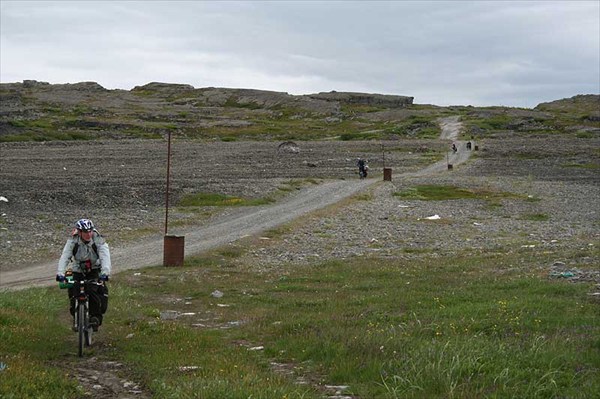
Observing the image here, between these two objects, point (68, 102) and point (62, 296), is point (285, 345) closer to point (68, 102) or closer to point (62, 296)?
point (62, 296)

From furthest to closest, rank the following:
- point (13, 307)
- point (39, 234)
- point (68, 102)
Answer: point (68, 102) → point (39, 234) → point (13, 307)

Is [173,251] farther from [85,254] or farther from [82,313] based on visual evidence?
[82,313]

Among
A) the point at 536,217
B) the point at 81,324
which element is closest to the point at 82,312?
the point at 81,324

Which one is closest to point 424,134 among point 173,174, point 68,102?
point 173,174

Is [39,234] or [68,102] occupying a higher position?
[68,102]

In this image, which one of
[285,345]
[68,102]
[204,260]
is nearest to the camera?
[285,345]

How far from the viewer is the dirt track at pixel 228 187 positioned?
27.7m

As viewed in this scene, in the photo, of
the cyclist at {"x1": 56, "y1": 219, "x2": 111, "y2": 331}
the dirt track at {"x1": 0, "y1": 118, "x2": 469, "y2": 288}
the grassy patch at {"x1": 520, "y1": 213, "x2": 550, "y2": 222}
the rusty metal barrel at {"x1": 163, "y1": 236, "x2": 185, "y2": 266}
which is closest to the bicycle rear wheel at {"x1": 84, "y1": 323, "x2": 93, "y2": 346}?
the cyclist at {"x1": 56, "y1": 219, "x2": 111, "y2": 331}

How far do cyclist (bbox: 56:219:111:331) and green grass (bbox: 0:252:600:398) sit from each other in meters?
0.78

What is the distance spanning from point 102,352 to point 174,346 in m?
1.27

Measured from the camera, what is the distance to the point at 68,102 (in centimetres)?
19200

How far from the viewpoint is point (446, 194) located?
184ft

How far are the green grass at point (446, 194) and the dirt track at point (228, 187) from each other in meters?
4.25

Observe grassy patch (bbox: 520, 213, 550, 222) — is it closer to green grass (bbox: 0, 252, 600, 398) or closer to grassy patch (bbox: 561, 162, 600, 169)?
green grass (bbox: 0, 252, 600, 398)
